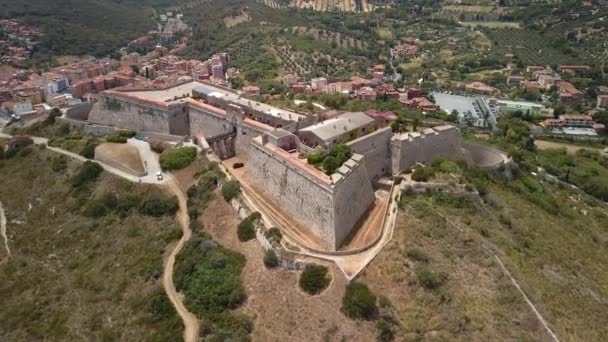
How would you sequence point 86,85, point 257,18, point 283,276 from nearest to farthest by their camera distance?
point 283,276 → point 86,85 → point 257,18

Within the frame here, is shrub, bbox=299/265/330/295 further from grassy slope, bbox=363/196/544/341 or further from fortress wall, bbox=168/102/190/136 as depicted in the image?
fortress wall, bbox=168/102/190/136

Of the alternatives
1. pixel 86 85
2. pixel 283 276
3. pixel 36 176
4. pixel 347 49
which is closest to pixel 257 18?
pixel 347 49

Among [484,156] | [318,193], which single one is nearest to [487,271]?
[318,193]

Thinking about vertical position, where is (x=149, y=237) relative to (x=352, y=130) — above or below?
below

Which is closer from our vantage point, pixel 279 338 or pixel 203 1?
pixel 279 338

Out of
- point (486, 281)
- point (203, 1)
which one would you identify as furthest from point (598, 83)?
point (203, 1)

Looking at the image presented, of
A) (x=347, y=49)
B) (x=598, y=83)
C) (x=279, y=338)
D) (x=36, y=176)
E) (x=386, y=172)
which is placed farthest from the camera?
(x=347, y=49)

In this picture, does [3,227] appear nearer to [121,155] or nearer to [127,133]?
[121,155]

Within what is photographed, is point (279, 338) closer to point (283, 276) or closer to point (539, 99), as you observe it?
point (283, 276)
